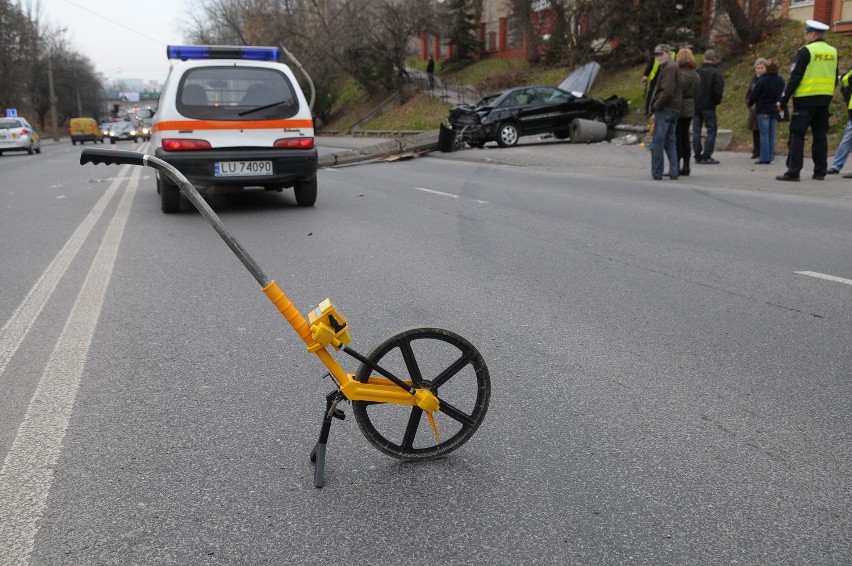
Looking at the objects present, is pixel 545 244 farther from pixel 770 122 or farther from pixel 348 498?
pixel 770 122

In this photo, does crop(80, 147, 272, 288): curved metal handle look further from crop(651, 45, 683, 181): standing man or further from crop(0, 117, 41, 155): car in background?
crop(0, 117, 41, 155): car in background

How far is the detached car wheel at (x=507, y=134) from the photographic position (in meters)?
22.8

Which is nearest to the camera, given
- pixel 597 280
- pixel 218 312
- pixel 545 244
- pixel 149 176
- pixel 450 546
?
pixel 450 546

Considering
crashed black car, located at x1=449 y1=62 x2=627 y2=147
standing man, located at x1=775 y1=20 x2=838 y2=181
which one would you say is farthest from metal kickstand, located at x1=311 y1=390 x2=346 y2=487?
crashed black car, located at x1=449 y1=62 x2=627 y2=147

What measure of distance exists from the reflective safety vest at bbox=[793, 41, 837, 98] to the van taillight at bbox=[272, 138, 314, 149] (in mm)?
7217

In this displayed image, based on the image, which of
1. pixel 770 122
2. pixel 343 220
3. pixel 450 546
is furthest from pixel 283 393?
pixel 770 122

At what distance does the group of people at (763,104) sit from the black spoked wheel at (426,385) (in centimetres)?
1019

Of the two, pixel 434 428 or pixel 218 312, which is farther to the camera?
pixel 218 312

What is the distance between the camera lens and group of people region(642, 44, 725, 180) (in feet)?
40.8

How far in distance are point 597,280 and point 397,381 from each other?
11.5 feet

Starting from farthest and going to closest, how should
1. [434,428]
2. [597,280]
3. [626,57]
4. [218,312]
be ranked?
[626,57]
[597,280]
[218,312]
[434,428]

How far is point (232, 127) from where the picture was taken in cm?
Answer: 952

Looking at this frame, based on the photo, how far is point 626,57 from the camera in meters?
29.5

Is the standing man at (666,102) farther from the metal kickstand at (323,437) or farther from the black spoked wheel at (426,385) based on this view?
the metal kickstand at (323,437)
